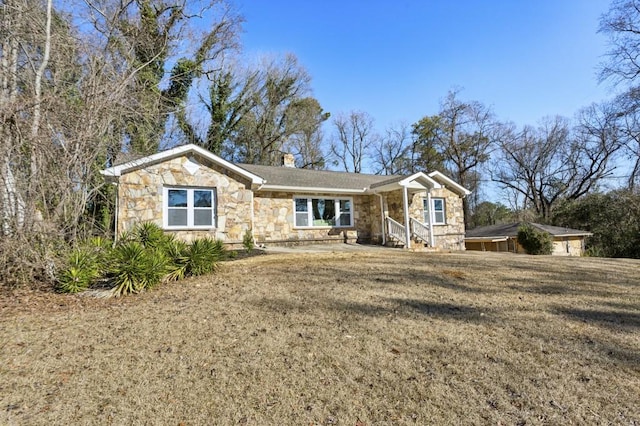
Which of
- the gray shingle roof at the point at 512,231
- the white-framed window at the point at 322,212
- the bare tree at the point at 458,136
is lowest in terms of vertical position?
the gray shingle roof at the point at 512,231

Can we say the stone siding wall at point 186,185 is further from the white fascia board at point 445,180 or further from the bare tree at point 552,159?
the bare tree at point 552,159

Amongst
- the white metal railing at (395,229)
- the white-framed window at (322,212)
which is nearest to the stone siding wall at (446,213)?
the white metal railing at (395,229)

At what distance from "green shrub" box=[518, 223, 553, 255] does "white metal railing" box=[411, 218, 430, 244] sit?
667 centimetres

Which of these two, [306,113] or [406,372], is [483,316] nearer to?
[406,372]

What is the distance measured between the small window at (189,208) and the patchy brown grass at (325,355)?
17.5 feet

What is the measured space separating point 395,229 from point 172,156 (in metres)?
9.25

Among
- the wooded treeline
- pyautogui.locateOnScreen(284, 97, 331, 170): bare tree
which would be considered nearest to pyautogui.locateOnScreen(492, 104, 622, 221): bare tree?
the wooded treeline

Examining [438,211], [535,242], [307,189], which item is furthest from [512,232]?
[307,189]

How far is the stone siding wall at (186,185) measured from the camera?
10.5 metres

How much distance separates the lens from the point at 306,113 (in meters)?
27.9

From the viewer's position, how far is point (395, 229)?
47.8ft

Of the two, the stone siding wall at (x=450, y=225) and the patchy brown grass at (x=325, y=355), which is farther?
the stone siding wall at (x=450, y=225)

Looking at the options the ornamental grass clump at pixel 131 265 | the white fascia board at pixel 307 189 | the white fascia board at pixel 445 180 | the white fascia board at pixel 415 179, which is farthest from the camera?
the white fascia board at pixel 445 180

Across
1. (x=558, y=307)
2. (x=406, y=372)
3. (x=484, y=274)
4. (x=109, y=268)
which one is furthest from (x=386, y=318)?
(x=109, y=268)
